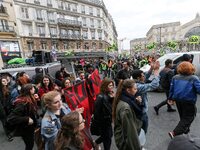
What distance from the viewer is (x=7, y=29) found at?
2712 cm

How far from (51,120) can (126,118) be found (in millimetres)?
1002

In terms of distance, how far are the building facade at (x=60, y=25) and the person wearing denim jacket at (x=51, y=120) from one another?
3122 cm

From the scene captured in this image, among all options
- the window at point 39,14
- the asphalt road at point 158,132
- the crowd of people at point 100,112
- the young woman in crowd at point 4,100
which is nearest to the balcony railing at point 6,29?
the window at point 39,14

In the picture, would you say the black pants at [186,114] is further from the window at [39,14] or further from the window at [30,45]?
the window at [39,14]

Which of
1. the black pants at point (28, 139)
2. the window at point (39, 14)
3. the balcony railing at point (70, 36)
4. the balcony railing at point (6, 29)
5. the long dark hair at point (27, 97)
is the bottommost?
the black pants at point (28, 139)

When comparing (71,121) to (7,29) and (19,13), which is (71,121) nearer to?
(7,29)

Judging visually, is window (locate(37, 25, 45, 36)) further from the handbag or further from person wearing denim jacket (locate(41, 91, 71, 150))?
person wearing denim jacket (locate(41, 91, 71, 150))

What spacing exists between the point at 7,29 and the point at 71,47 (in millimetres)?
14671

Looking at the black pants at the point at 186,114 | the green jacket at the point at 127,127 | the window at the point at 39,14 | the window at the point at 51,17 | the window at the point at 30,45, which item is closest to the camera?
the green jacket at the point at 127,127

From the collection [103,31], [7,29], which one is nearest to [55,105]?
[7,29]

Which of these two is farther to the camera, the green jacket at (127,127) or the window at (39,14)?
the window at (39,14)

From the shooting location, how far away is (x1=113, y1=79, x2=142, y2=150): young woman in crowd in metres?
2.13

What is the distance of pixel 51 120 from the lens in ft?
7.43

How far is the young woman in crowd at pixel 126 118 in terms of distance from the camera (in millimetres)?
2133
